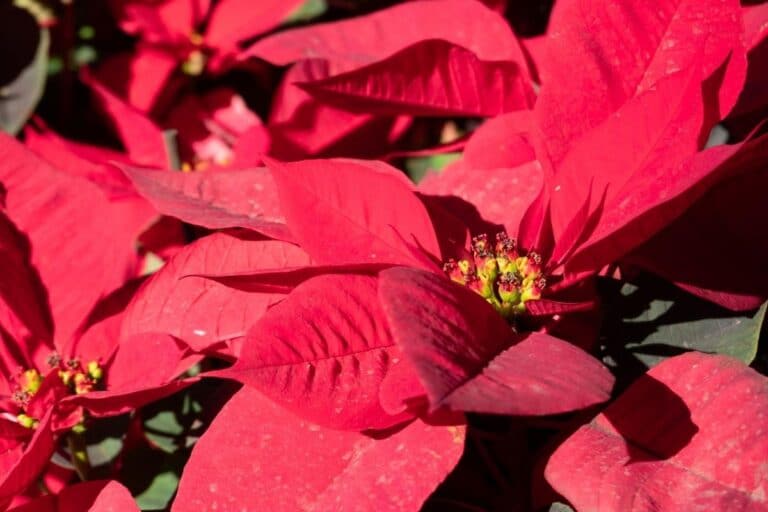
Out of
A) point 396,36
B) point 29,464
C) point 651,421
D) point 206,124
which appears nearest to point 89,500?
point 29,464

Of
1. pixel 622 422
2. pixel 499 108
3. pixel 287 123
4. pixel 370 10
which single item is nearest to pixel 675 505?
pixel 622 422

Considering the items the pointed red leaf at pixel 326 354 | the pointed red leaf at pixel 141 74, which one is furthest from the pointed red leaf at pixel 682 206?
the pointed red leaf at pixel 141 74

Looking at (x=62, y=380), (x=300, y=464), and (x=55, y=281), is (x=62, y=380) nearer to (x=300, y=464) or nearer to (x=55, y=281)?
(x=55, y=281)

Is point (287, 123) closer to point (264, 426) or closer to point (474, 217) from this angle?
point (474, 217)

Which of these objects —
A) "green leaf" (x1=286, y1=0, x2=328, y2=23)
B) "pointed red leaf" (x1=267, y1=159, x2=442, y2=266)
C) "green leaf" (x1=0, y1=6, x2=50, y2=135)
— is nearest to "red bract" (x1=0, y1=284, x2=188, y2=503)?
"pointed red leaf" (x1=267, y1=159, x2=442, y2=266)

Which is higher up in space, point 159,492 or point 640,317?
point 640,317

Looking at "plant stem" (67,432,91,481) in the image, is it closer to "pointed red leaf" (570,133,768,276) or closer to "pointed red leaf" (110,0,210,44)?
"pointed red leaf" (570,133,768,276)

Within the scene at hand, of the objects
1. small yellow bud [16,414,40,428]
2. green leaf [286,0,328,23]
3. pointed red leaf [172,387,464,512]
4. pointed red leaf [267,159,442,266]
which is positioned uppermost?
pointed red leaf [267,159,442,266]
